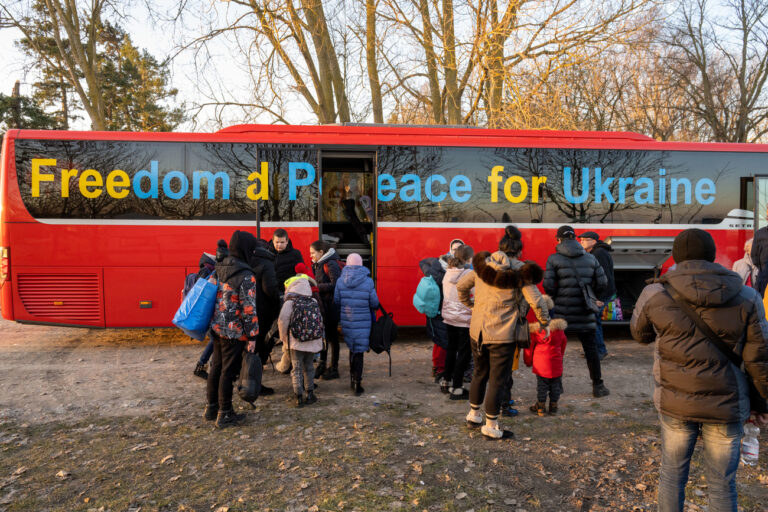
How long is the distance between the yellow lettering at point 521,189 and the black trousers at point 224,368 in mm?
5390

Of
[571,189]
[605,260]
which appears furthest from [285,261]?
[571,189]

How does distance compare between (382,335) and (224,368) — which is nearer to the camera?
(224,368)

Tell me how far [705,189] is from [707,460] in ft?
24.3

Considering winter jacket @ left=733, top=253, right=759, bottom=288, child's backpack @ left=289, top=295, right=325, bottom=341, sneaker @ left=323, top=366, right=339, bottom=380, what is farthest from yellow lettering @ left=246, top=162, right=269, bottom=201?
winter jacket @ left=733, top=253, right=759, bottom=288

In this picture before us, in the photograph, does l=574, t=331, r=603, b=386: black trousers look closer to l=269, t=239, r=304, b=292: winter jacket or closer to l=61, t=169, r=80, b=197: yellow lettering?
l=269, t=239, r=304, b=292: winter jacket

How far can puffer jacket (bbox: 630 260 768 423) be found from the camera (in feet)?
9.02

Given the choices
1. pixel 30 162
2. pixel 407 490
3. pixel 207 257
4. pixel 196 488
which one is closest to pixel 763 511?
pixel 407 490

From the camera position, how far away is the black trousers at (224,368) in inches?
193

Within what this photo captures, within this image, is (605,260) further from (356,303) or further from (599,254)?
(356,303)

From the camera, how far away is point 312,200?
8516mm

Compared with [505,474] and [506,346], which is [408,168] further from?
[505,474]

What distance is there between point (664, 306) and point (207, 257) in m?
4.70

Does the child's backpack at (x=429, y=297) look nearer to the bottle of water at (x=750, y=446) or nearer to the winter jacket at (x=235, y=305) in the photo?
the winter jacket at (x=235, y=305)

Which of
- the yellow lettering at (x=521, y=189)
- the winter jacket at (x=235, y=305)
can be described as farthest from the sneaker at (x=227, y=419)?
the yellow lettering at (x=521, y=189)
